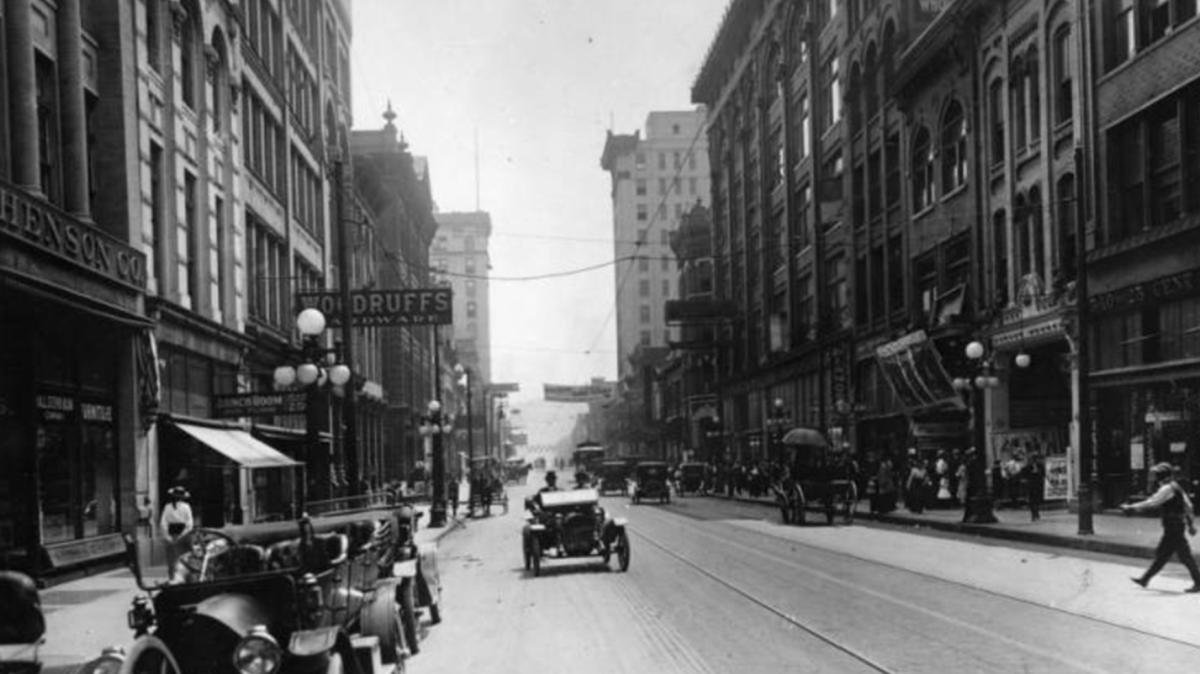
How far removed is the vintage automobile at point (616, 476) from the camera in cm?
6781

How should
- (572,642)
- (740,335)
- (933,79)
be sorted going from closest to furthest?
(572,642) → (933,79) → (740,335)

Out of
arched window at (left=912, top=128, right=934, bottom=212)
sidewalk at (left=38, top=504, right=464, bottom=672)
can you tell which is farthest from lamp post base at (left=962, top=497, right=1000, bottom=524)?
sidewalk at (left=38, top=504, right=464, bottom=672)

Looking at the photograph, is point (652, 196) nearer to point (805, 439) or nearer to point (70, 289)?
point (805, 439)

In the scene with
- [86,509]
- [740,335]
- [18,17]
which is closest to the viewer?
[18,17]

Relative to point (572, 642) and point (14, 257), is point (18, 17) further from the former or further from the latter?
point (572, 642)

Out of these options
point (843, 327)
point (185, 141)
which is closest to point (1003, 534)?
point (185, 141)

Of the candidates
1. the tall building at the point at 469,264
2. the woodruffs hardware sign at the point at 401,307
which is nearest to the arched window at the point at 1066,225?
the woodruffs hardware sign at the point at 401,307

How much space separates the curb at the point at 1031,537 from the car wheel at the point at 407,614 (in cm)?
1288

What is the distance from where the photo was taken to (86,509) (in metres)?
21.2

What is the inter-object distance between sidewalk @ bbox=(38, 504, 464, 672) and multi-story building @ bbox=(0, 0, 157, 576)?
23.1 inches

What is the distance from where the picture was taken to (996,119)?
35.7 m

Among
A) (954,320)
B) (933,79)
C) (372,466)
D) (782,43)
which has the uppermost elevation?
(782,43)

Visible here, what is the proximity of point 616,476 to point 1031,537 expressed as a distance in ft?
146

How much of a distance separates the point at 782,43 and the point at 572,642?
176ft
